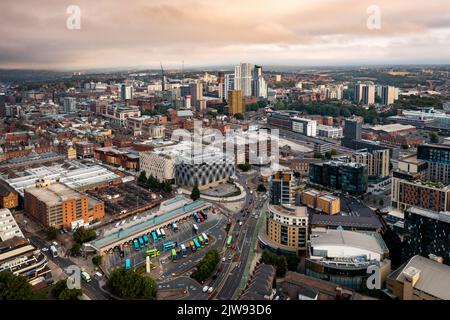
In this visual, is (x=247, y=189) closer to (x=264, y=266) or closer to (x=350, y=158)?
(x=350, y=158)

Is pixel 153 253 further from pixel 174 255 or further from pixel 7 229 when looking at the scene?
pixel 7 229

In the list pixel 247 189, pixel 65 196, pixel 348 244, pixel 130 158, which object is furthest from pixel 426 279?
pixel 130 158

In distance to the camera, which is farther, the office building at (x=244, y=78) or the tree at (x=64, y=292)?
the office building at (x=244, y=78)

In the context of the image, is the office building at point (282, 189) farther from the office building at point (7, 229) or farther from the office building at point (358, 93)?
the office building at point (358, 93)

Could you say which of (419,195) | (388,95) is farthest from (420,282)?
(388,95)

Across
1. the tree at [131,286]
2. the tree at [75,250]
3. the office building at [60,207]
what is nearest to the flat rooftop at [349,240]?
the tree at [131,286]

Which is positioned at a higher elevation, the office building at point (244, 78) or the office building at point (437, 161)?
the office building at point (244, 78)
